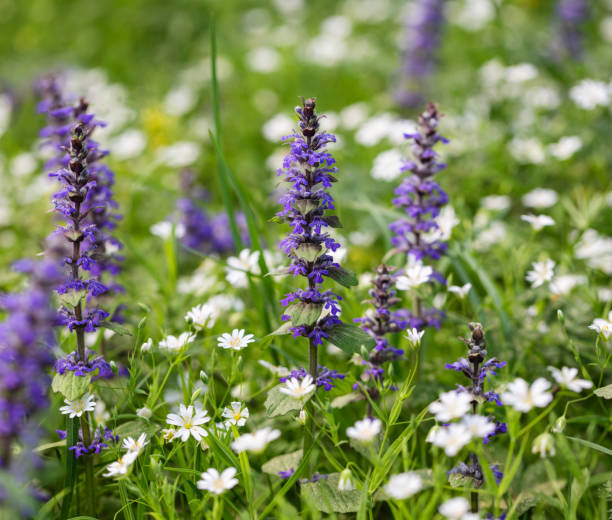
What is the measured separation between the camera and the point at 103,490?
2742 millimetres

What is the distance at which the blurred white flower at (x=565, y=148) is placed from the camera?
4484 mm

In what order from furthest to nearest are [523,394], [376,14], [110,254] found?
[376,14], [110,254], [523,394]

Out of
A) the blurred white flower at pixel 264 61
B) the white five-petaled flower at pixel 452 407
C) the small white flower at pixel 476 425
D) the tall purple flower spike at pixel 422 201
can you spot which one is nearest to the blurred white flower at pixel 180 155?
the blurred white flower at pixel 264 61

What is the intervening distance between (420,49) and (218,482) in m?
5.78

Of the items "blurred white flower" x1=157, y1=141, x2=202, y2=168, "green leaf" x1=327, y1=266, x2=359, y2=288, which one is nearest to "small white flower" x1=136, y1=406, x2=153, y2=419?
"green leaf" x1=327, y1=266, x2=359, y2=288

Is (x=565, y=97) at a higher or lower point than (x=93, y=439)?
higher

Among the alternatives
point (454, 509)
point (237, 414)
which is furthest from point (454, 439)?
point (237, 414)

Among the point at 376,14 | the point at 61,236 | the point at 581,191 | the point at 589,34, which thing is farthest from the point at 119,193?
the point at 589,34

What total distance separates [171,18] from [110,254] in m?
7.54

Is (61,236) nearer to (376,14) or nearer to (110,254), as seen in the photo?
(110,254)

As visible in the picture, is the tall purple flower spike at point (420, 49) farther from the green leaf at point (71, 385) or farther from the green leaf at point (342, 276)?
the green leaf at point (71, 385)

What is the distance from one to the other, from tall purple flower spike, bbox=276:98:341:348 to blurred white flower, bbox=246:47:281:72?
18.3 ft

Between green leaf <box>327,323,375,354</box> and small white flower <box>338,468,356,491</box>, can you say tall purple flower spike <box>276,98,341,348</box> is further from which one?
small white flower <box>338,468,356,491</box>

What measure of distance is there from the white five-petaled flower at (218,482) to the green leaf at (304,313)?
59 cm
